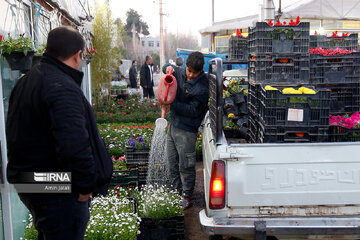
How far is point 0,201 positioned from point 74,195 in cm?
145

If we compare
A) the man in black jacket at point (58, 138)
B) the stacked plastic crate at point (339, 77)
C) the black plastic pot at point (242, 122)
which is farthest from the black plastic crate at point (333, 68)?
the man in black jacket at point (58, 138)

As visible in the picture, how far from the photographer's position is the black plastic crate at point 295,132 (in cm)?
405

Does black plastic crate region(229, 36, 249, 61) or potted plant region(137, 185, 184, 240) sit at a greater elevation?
black plastic crate region(229, 36, 249, 61)

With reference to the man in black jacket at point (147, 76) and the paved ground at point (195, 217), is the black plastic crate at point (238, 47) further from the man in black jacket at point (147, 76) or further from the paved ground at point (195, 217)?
the man in black jacket at point (147, 76)

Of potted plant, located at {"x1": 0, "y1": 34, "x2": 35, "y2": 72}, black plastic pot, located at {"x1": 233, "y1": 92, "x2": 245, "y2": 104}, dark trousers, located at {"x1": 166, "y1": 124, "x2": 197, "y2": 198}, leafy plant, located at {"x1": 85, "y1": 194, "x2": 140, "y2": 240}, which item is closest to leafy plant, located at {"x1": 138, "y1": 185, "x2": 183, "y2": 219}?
leafy plant, located at {"x1": 85, "y1": 194, "x2": 140, "y2": 240}

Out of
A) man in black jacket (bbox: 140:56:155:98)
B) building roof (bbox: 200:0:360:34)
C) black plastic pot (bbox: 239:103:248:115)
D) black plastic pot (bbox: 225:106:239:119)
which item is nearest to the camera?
black plastic pot (bbox: 225:106:239:119)

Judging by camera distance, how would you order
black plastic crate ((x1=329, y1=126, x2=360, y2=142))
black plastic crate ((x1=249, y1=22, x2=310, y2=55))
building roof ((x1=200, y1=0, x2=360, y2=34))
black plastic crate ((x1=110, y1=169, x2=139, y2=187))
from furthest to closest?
1. building roof ((x1=200, y1=0, x2=360, y2=34))
2. black plastic crate ((x1=110, y1=169, x2=139, y2=187))
3. black plastic crate ((x1=249, y1=22, x2=310, y2=55))
4. black plastic crate ((x1=329, y1=126, x2=360, y2=142))

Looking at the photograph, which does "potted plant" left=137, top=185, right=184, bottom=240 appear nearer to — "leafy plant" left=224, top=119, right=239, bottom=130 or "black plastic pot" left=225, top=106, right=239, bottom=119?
"leafy plant" left=224, top=119, right=239, bottom=130

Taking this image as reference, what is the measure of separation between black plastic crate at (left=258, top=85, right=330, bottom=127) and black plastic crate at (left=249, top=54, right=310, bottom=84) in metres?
0.77

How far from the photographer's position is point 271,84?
4.78 m

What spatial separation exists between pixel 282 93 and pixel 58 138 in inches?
94.5

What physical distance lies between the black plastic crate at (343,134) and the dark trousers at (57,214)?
8.99 ft

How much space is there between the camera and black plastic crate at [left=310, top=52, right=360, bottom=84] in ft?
16.1

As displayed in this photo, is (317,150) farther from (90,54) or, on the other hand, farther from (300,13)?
(300,13)
